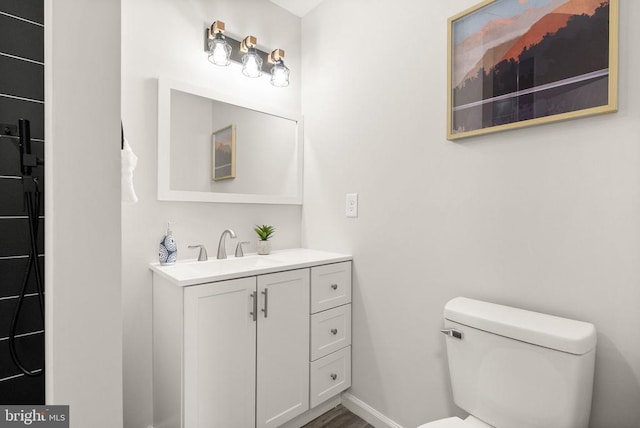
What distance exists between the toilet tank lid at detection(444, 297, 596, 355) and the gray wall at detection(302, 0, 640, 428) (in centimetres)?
8

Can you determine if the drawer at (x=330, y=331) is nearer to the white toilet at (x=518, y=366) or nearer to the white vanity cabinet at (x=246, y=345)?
the white vanity cabinet at (x=246, y=345)

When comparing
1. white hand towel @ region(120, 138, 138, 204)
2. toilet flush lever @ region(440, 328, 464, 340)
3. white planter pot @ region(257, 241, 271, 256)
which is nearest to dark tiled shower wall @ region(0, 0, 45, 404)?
white hand towel @ region(120, 138, 138, 204)

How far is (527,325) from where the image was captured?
105 cm

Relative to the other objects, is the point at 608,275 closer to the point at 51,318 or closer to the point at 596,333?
the point at 596,333

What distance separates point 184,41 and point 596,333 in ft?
7.20

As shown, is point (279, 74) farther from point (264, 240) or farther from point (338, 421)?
point (338, 421)

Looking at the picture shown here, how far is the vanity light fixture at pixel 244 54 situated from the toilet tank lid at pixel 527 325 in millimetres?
1639

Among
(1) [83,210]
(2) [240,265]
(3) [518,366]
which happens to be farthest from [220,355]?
(3) [518,366]

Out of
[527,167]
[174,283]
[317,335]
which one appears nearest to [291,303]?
[317,335]

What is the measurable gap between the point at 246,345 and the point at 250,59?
61.7 inches

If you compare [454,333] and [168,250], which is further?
[168,250]

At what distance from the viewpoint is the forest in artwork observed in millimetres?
1042

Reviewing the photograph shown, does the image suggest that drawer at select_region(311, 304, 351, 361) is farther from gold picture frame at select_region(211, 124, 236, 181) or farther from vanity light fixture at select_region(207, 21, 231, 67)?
vanity light fixture at select_region(207, 21, 231, 67)

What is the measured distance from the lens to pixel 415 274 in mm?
1567
